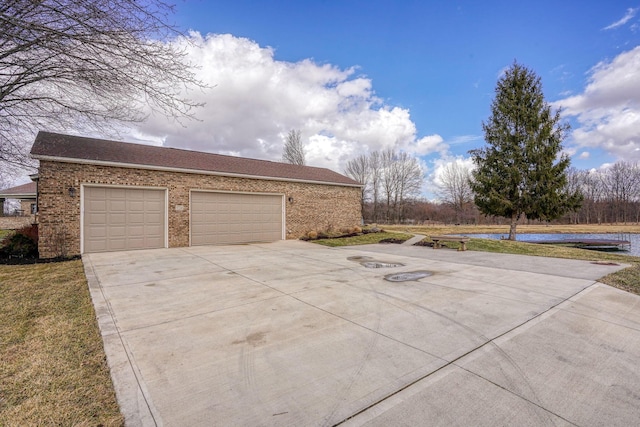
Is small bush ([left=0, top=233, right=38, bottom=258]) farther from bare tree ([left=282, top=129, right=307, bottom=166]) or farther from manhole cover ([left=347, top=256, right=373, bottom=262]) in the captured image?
bare tree ([left=282, top=129, right=307, bottom=166])

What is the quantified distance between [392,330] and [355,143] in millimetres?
37225

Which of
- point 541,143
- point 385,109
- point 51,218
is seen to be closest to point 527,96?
point 541,143

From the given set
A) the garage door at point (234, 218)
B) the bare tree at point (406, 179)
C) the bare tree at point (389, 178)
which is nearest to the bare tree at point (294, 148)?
the bare tree at point (389, 178)

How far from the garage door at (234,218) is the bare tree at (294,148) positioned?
21223 mm

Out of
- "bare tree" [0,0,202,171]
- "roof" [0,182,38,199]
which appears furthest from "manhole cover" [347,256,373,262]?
"roof" [0,182,38,199]

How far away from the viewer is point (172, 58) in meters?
4.61

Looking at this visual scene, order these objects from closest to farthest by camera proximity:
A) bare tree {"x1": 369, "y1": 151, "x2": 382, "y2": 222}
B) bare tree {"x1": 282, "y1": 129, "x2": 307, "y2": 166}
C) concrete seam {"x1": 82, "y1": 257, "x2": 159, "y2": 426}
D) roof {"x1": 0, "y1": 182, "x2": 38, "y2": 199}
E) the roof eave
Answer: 1. concrete seam {"x1": 82, "y1": 257, "x2": 159, "y2": 426}
2. the roof eave
3. roof {"x1": 0, "y1": 182, "x2": 38, "y2": 199}
4. bare tree {"x1": 282, "y1": 129, "x2": 307, "y2": 166}
5. bare tree {"x1": 369, "y1": 151, "x2": 382, "y2": 222}

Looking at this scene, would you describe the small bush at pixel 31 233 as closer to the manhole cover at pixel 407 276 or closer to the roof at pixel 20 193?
the manhole cover at pixel 407 276

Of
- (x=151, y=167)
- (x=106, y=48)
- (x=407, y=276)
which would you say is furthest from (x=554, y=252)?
(x=151, y=167)

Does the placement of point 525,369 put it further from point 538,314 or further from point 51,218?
point 51,218

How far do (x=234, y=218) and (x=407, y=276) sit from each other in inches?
347

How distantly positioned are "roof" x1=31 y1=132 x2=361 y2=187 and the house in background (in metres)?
13.4

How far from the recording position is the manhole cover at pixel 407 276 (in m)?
6.03

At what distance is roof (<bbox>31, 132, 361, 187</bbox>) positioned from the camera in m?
9.70
